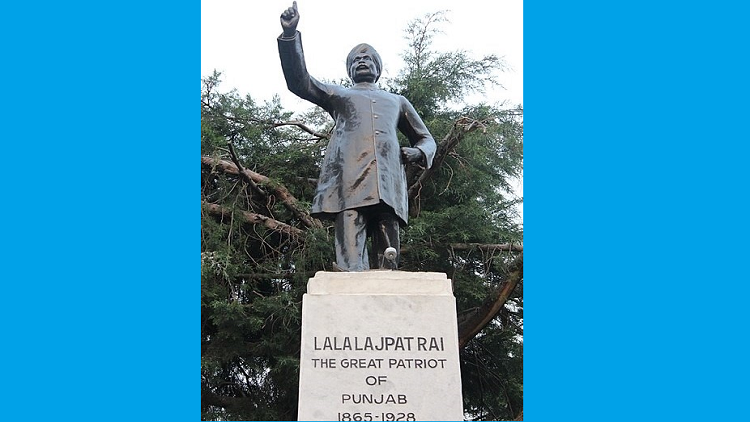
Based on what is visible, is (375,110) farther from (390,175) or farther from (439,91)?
(439,91)

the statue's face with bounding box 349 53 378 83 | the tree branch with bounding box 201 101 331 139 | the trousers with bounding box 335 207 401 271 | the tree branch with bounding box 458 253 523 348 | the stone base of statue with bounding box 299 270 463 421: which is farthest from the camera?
the tree branch with bounding box 201 101 331 139

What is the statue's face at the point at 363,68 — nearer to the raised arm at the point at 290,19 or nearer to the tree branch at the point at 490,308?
the raised arm at the point at 290,19

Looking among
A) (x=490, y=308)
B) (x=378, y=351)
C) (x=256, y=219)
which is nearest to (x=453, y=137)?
(x=490, y=308)

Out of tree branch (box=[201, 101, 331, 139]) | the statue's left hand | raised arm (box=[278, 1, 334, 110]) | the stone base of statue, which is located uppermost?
tree branch (box=[201, 101, 331, 139])

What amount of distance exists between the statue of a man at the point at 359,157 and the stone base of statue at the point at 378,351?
408mm

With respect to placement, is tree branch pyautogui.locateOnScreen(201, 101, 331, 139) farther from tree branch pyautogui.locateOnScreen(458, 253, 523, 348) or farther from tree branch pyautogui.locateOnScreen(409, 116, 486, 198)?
tree branch pyautogui.locateOnScreen(458, 253, 523, 348)

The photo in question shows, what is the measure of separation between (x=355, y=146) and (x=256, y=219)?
18.0ft

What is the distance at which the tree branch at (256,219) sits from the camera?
1094cm

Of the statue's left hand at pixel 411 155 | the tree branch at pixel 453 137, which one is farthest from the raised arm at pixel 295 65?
the tree branch at pixel 453 137

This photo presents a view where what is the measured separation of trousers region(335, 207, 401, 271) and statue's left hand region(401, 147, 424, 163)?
468 mm

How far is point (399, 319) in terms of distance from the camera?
511 centimetres

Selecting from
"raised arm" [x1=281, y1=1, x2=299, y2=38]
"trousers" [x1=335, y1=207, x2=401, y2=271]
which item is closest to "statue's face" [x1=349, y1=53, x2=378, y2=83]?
"raised arm" [x1=281, y1=1, x2=299, y2=38]

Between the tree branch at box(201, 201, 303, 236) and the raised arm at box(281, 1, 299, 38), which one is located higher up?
the raised arm at box(281, 1, 299, 38)

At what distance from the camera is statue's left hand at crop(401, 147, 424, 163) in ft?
19.6
